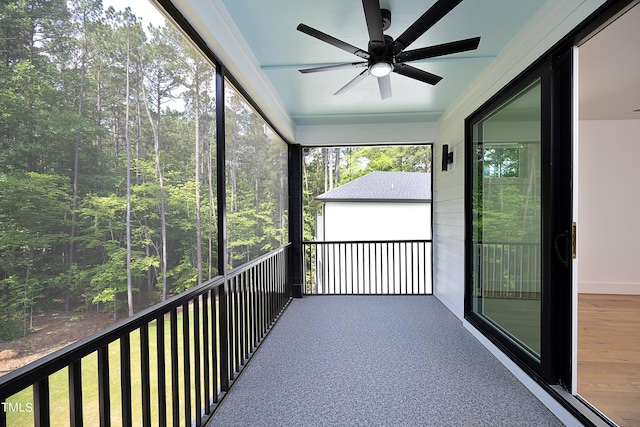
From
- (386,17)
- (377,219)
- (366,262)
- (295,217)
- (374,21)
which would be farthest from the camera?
(377,219)

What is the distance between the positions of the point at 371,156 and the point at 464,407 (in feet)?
37.2

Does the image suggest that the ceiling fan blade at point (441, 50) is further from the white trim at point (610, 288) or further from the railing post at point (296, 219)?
the white trim at point (610, 288)

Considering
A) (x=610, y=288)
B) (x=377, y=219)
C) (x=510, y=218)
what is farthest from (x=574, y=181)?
(x=377, y=219)

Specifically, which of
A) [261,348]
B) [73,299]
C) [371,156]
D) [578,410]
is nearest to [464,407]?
[578,410]

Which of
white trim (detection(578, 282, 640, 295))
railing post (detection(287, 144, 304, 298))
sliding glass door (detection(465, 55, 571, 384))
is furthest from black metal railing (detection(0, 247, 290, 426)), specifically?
white trim (detection(578, 282, 640, 295))

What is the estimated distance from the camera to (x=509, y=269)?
272cm

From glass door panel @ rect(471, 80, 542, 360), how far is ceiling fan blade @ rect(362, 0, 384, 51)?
1226 millimetres

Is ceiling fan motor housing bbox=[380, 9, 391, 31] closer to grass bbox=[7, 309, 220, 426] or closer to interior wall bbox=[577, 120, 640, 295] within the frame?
grass bbox=[7, 309, 220, 426]

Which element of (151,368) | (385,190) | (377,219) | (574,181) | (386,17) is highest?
(386,17)

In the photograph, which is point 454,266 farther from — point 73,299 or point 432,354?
point 73,299

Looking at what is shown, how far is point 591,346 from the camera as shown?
2875mm

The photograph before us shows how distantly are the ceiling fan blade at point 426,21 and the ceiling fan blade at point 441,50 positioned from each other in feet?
0.25

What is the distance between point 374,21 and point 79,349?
1.97 meters

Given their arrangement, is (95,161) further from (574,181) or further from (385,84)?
(574,181)
